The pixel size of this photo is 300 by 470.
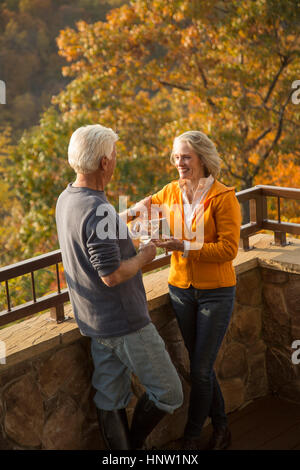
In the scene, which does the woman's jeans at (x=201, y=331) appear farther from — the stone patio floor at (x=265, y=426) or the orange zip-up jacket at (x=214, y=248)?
the stone patio floor at (x=265, y=426)

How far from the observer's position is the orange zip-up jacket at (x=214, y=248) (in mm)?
2750

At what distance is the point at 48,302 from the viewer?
2758 millimetres

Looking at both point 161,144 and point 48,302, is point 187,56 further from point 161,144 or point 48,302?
point 48,302

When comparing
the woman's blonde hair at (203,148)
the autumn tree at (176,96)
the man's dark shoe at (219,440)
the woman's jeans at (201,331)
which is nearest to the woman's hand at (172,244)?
the woman's jeans at (201,331)

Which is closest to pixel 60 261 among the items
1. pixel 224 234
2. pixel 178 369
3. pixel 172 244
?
pixel 172 244

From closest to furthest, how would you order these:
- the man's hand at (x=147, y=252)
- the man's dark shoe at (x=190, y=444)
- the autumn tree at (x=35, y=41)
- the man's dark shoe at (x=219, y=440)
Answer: the man's hand at (x=147, y=252) → the man's dark shoe at (x=190, y=444) → the man's dark shoe at (x=219, y=440) → the autumn tree at (x=35, y=41)

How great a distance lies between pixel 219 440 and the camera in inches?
126

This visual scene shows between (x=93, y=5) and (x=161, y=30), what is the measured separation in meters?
19.2

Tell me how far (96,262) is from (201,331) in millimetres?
844

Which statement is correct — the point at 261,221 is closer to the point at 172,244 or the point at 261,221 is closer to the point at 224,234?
the point at 224,234

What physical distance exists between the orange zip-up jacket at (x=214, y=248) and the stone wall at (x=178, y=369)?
28 cm

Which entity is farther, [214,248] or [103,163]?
[214,248]

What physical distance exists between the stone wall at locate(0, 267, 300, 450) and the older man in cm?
15
